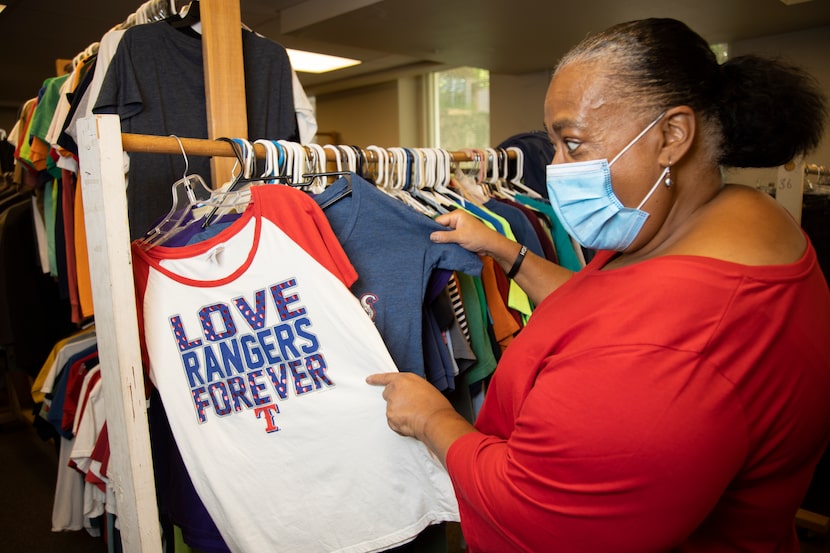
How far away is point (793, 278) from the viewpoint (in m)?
0.71

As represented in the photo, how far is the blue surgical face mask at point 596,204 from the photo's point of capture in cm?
85

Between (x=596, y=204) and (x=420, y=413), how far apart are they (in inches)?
18.9

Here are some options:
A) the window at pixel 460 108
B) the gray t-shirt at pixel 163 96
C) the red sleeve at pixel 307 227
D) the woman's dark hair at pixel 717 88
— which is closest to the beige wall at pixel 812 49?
the window at pixel 460 108

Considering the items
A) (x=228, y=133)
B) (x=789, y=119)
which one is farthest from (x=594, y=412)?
(x=228, y=133)

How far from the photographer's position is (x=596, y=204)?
2.91 ft

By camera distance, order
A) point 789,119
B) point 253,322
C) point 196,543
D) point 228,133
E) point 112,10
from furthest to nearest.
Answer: point 112,10, point 228,133, point 196,543, point 253,322, point 789,119

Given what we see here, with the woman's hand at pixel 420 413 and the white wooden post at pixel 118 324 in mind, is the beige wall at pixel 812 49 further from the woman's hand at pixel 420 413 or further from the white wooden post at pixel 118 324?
the white wooden post at pixel 118 324

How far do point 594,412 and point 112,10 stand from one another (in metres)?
5.14

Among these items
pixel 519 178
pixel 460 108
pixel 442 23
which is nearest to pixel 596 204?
pixel 519 178

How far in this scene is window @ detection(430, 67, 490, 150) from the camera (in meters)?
7.73

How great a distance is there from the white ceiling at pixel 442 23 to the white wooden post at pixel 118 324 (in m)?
3.29

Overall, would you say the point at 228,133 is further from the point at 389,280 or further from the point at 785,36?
the point at 785,36

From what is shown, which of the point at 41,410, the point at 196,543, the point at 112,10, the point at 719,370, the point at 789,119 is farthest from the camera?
the point at 112,10

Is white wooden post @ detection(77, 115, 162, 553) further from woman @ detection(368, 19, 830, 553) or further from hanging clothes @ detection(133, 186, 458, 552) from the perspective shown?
woman @ detection(368, 19, 830, 553)
